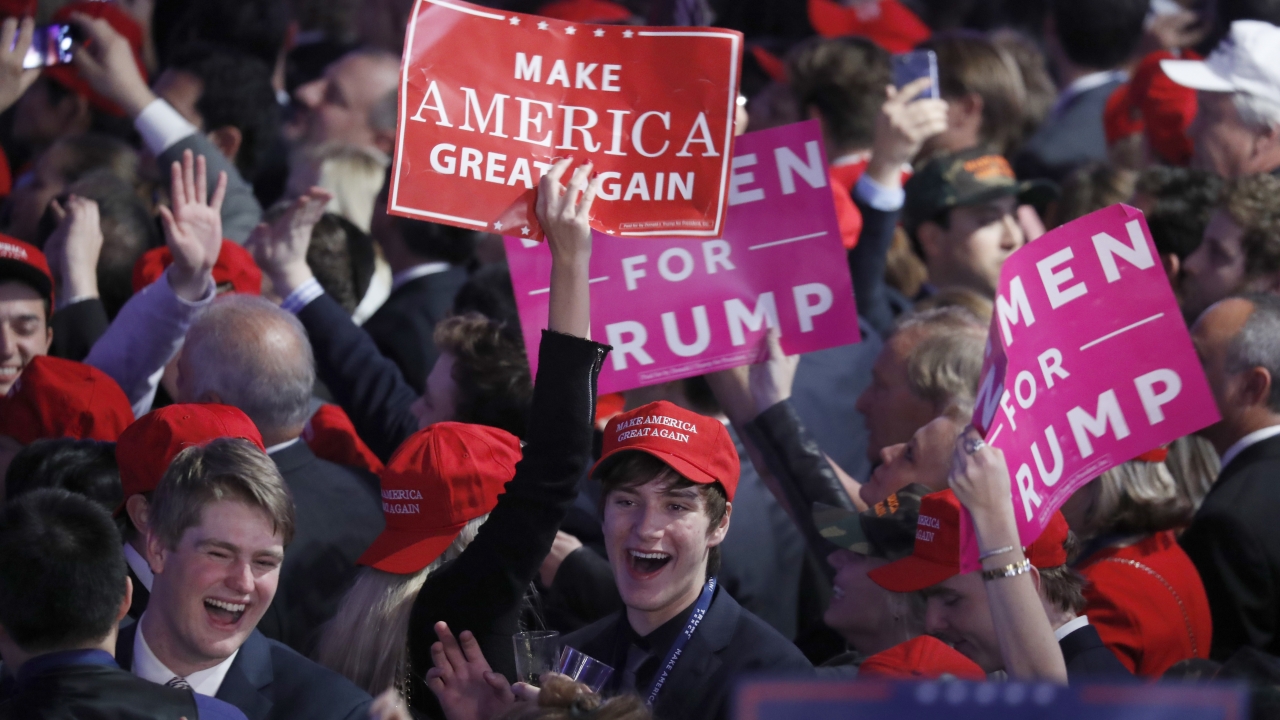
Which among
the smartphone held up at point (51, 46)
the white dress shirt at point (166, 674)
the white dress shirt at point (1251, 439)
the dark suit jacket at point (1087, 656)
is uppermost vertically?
the smartphone held up at point (51, 46)

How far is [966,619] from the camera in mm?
3854

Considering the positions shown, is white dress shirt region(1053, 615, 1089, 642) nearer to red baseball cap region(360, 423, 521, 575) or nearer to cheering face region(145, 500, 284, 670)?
red baseball cap region(360, 423, 521, 575)

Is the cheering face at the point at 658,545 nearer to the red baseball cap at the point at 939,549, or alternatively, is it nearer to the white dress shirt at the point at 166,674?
the red baseball cap at the point at 939,549

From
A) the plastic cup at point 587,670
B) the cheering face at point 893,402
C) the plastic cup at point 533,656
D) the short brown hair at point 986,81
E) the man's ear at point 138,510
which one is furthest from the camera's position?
the short brown hair at point 986,81

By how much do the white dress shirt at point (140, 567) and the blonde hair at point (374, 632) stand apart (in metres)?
0.49

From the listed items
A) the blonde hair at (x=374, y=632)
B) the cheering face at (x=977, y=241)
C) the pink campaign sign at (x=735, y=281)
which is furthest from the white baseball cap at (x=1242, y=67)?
the blonde hair at (x=374, y=632)

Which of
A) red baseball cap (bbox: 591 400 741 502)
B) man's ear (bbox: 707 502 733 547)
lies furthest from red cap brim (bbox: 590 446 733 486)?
man's ear (bbox: 707 502 733 547)

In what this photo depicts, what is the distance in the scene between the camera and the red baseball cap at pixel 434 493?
385cm

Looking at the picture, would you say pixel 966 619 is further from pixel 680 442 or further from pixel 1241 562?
pixel 1241 562

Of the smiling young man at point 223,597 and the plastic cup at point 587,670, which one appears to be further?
the smiling young man at point 223,597

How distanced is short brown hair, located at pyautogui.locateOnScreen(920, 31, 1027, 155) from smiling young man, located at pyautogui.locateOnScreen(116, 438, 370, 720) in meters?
5.67

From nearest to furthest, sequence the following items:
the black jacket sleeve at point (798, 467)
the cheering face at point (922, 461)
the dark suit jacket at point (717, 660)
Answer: the dark suit jacket at point (717, 660), the cheering face at point (922, 461), the black jacket sleeve at point (798, 467)

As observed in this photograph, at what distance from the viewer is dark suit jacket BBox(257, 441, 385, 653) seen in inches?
170

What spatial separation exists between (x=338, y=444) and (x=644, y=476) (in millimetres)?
1982
